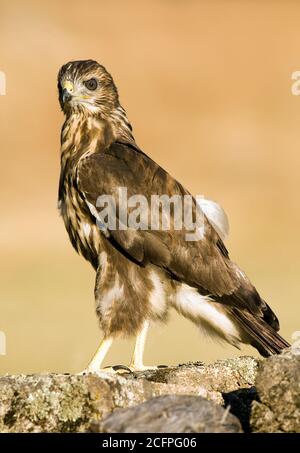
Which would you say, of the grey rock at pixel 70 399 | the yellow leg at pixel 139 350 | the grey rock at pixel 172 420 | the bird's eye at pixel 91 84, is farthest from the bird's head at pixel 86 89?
the grey rock at pixel 172 420

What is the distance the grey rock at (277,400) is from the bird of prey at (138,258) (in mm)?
3080

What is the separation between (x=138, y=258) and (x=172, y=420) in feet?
12.4

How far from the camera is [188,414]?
480cm

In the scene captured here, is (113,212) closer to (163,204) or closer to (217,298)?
(163,204)

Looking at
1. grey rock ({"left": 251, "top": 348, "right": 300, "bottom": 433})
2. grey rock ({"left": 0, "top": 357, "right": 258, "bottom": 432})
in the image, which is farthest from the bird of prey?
grey rock ({"left": 251, "top": 348, "right": 300, "bottom": 433})

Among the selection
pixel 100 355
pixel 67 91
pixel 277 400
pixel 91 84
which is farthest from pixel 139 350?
pixel 277 400

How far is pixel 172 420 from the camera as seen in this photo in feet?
15.7

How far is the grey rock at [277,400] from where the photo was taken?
16.8 feet

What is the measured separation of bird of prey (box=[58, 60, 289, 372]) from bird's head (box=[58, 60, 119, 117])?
19 millimetres

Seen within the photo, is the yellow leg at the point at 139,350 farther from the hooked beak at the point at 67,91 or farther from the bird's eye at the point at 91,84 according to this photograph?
the bird's eye at the point at 91,84
